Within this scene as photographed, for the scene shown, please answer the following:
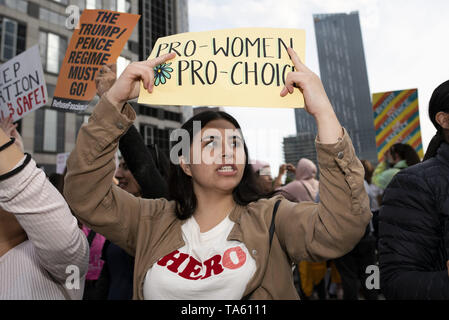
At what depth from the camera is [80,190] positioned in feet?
4.36

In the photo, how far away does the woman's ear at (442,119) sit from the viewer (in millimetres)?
1483

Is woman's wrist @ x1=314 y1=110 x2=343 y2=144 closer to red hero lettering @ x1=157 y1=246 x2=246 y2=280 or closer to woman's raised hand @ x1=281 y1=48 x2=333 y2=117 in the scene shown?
woman's raised hand @ x1=281 y1=48 x2=333 y2=117

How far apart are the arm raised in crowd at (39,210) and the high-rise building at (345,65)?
106 meters

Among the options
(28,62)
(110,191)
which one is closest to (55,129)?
(28,62)

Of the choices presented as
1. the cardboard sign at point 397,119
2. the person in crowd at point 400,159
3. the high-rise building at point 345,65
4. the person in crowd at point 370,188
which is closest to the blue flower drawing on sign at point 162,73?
the person in crowd at point 400,159

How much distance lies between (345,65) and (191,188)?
117m

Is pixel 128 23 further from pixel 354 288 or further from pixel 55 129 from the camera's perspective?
pixel 55 129

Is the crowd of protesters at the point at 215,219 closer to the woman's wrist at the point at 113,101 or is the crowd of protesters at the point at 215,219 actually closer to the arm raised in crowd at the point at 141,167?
the woman's wrist at the point at 113,101

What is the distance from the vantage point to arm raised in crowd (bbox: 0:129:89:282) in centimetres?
106

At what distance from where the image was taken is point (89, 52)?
233 cm

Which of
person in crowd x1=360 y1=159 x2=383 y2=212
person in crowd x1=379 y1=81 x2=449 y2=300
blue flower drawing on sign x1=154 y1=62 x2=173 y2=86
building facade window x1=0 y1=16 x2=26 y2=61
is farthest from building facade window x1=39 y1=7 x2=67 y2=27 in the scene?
person in crowd x1=379 y1=81 x2=449 y2=300

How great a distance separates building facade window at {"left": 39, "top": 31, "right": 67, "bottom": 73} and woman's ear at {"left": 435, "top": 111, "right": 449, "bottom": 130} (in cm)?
2384

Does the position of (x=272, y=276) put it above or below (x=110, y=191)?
below
